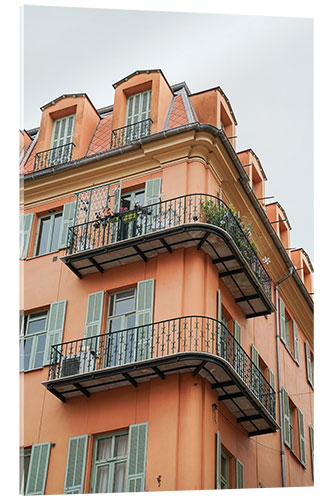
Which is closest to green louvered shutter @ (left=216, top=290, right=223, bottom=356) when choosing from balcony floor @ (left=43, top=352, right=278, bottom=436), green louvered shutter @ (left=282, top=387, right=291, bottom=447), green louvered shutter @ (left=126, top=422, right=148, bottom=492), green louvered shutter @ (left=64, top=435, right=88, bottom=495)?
balcony floor @ (left=43, top=352, right=278, bottom=436)

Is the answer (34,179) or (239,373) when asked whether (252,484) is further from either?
(34,179)

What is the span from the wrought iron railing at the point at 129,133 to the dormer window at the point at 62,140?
1.37 m

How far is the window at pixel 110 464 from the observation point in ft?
56.4

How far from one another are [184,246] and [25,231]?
5.09m

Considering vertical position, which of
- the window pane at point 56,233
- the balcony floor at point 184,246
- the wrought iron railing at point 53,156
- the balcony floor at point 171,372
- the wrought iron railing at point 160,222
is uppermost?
the wrought iron railing at point 53,156

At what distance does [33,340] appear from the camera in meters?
20.3

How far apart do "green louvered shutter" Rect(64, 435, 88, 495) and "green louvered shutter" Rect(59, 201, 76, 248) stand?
220 inches

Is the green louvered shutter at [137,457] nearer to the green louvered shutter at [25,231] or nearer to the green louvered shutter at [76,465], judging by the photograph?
the green louvered shutter at [76,465]

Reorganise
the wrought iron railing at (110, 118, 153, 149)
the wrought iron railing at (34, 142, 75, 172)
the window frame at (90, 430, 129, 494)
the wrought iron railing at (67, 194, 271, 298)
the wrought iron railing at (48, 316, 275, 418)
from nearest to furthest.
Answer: the window frame at (90, 430, 129, 494) → the wrought iron railing at (48, 316, 275, 418) → the wrought iron railing at (67, 194, 271, 298) → the wrought iron railing at (110, 118, 153, 149) → the wrought iron railing at (34, 142, 75, 172)

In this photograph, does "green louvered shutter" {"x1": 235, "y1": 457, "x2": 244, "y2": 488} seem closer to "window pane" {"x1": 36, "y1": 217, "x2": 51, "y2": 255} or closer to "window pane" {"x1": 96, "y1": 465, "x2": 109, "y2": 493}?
"window pane" {"x1": 96, "y1": 465, "x2": 109, "y2": 493}

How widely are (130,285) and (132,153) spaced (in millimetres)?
4003

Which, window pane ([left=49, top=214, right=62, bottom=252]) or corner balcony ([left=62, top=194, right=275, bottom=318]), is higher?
window pane ([left=49, top=214, right=62, bottom=252])

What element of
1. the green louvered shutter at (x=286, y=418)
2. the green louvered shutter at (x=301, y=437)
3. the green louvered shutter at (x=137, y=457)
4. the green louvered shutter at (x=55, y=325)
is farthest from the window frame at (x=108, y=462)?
the green louvered shutter at (x=301, y=437)

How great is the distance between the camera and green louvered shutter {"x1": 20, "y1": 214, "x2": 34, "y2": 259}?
22.0m
